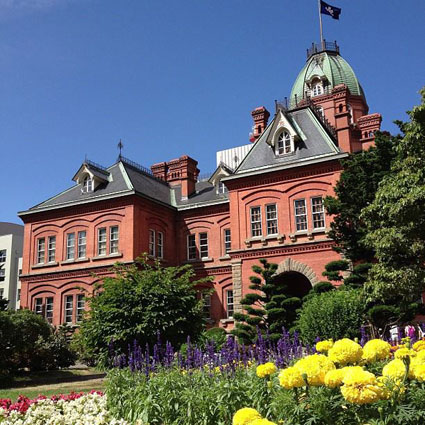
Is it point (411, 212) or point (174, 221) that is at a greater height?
point (174, 221)

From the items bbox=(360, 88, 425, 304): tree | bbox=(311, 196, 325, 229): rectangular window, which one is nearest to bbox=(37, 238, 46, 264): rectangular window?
bbox=(311, 196, 325, 229): rectangular window

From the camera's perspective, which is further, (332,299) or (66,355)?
(66,355)

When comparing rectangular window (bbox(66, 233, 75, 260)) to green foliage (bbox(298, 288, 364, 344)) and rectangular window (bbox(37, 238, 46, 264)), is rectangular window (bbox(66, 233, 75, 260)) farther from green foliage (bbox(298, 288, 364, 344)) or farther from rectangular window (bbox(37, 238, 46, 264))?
green foliage (bbox(298, 288, 364, 344))

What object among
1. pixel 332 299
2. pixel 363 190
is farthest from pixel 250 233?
pixel 332 299

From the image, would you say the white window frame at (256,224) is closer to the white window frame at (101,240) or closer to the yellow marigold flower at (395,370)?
the white window frame at (101,240)

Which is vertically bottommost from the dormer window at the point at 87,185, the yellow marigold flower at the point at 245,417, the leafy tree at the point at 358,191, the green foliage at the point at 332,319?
the yellow marigold flower at the point at 245,417

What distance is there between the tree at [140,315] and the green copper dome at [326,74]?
36.4 meters

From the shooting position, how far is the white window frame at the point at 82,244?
32.8m

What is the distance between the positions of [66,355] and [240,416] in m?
21.8

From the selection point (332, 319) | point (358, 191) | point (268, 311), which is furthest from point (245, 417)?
point (268, 311)

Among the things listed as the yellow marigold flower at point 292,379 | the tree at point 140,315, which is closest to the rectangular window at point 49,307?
the tree at point 140,315

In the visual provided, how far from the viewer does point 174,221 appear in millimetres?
35062

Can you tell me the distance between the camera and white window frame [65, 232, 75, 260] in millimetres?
33156

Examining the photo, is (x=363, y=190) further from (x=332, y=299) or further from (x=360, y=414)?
(x=360, y=414)
